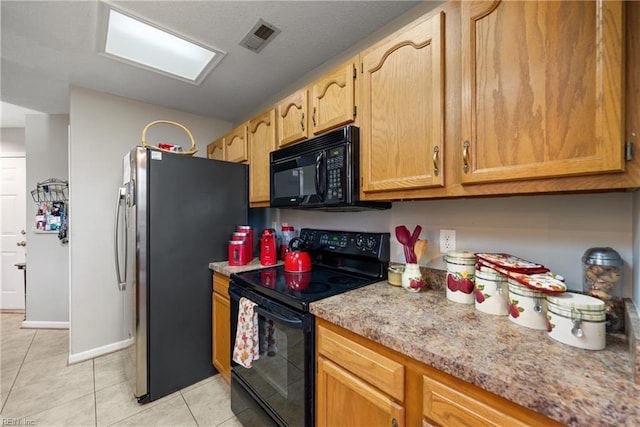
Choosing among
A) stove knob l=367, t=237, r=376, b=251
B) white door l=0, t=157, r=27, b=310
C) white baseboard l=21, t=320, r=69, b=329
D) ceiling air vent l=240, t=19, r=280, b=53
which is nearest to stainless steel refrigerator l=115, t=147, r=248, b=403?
ceiling air vent l=240, t=19, r=280, b=53

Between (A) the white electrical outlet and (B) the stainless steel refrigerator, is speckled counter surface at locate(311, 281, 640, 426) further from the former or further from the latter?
(B) the stainless steel refrigerator

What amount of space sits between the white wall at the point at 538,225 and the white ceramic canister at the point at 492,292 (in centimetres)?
23

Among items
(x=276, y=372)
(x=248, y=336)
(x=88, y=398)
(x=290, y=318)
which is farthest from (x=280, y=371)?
(x=88, y=398)

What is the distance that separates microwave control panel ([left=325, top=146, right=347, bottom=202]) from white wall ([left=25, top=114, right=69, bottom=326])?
3486 millimetres

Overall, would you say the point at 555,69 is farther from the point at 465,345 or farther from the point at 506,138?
the point at 465,345

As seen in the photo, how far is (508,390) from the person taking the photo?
1.96ft

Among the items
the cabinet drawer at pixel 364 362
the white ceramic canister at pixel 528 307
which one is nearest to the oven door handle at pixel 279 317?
the cabinet drawer at pixel 364 362

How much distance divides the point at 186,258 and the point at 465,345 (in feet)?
5.84

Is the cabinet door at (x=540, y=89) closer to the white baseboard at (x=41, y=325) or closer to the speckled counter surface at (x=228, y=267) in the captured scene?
the speckled counter surface at (x=228, y=267)

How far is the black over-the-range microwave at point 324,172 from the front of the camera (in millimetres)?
1353

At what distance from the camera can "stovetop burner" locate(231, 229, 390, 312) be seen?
1282 millimetres

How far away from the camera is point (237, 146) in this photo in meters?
2.35

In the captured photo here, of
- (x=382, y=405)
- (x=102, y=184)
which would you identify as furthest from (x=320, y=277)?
(x=102, y=184)

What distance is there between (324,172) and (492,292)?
95 cm
